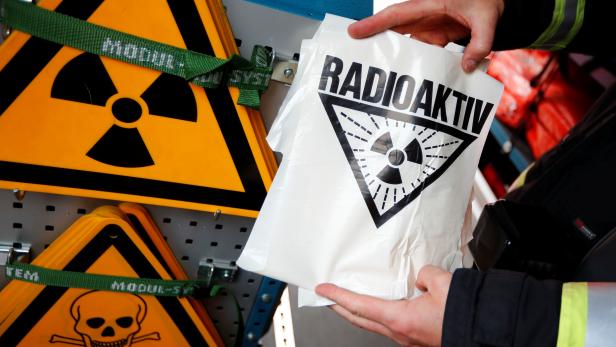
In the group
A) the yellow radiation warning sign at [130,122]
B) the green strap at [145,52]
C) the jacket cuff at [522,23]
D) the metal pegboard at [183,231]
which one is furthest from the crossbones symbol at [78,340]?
the jacket cuff at [522,23]

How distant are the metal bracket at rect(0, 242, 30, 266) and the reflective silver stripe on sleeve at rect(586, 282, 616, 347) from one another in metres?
0.79

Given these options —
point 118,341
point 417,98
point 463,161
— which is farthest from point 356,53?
point 118,341

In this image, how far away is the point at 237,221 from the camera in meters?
0.81

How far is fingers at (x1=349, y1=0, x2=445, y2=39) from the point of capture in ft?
2.01

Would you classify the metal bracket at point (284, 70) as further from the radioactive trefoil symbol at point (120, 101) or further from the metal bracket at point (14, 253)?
the metal bracket at point (14, 253)

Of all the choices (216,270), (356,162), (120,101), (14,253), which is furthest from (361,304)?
(14,253)

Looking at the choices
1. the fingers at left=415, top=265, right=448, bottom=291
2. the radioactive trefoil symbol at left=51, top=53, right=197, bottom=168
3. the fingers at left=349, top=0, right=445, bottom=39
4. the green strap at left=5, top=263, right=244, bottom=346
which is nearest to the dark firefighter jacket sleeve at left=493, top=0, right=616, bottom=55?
the fingers at left=349, top=0, right=445, bottom=39

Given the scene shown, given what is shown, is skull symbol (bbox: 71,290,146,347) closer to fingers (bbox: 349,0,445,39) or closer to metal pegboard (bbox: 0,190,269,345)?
metal pegboard (bbox: 0,190,269,345)

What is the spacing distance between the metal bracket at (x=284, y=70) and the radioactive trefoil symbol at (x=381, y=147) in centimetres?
11

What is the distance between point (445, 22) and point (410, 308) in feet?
1.39

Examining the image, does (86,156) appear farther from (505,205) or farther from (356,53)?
(505,205)

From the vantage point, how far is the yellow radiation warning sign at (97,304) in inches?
27.7

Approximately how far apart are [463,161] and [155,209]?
490 millimetres

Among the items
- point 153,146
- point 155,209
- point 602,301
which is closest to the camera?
point 602,301
